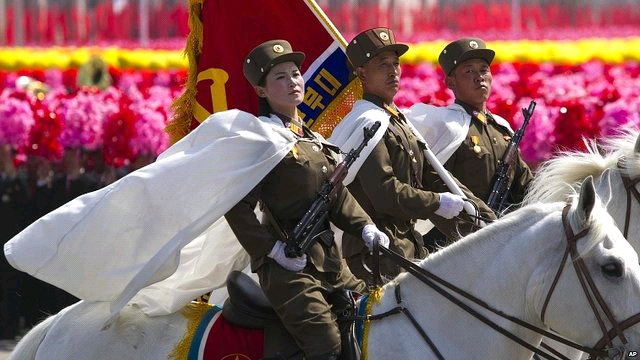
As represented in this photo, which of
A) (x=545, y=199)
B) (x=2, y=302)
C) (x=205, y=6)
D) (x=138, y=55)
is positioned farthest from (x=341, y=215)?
(x=138, y=55)

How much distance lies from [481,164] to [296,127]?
239 cm

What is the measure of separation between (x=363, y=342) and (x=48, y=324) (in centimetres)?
148

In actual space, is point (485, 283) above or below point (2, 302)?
above

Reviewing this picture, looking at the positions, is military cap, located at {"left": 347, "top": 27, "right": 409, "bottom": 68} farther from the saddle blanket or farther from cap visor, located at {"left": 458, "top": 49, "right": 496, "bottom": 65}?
the saddle blanket

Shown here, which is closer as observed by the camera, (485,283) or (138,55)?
(485,283)

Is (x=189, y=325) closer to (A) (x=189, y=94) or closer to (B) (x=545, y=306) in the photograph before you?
(B) (x=545, y=306)

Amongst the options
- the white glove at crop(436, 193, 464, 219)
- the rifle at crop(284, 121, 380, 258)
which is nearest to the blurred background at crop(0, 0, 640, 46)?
the white glove at crop(436, 193, 464, 219)

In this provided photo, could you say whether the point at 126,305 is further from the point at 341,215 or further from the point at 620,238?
the point at 620,238

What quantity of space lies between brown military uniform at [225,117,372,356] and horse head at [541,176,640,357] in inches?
37.7

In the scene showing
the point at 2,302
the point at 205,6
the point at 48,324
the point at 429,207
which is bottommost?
the point at 2,302

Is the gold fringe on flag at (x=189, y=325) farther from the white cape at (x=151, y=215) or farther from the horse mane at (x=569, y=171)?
the horse mane at (x=569, y=171)

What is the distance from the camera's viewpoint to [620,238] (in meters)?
6.09

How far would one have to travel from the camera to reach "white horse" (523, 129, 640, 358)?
24.7 ft

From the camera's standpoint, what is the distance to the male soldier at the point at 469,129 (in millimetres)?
9070
